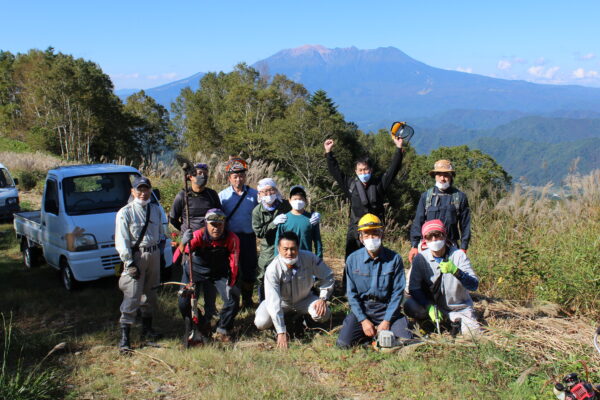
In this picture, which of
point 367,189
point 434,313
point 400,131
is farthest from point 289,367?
point 400,131

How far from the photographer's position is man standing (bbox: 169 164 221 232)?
5.54m

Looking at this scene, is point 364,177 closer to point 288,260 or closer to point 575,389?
point 288,260

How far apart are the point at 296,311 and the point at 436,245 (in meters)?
1.58

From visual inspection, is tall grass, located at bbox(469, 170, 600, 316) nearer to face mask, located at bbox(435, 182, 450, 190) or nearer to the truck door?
face mask, located at bbox(435, 182, 450, 190)

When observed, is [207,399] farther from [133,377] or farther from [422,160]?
[422,160]

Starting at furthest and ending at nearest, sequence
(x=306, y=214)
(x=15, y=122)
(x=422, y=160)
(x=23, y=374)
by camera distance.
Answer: (x=422, y=160) → (x=15, y=122) → (x=306, y=214) → (x=23, y=374)

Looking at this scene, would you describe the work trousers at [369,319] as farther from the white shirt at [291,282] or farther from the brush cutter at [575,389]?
the brush cutter at [575,389]

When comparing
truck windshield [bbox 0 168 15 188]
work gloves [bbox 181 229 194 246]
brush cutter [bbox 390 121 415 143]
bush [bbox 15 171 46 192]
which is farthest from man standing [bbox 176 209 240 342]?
bush [bbox 15 171 46 192]

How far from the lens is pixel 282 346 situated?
457 centimetres

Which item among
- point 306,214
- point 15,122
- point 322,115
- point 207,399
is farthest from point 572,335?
point 15,122

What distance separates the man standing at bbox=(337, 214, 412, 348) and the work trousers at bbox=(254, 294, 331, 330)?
1.02 ft

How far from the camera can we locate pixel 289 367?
162 inches

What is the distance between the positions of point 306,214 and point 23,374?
2959 millimetres

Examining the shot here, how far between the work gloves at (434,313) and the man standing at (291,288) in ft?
3.25
